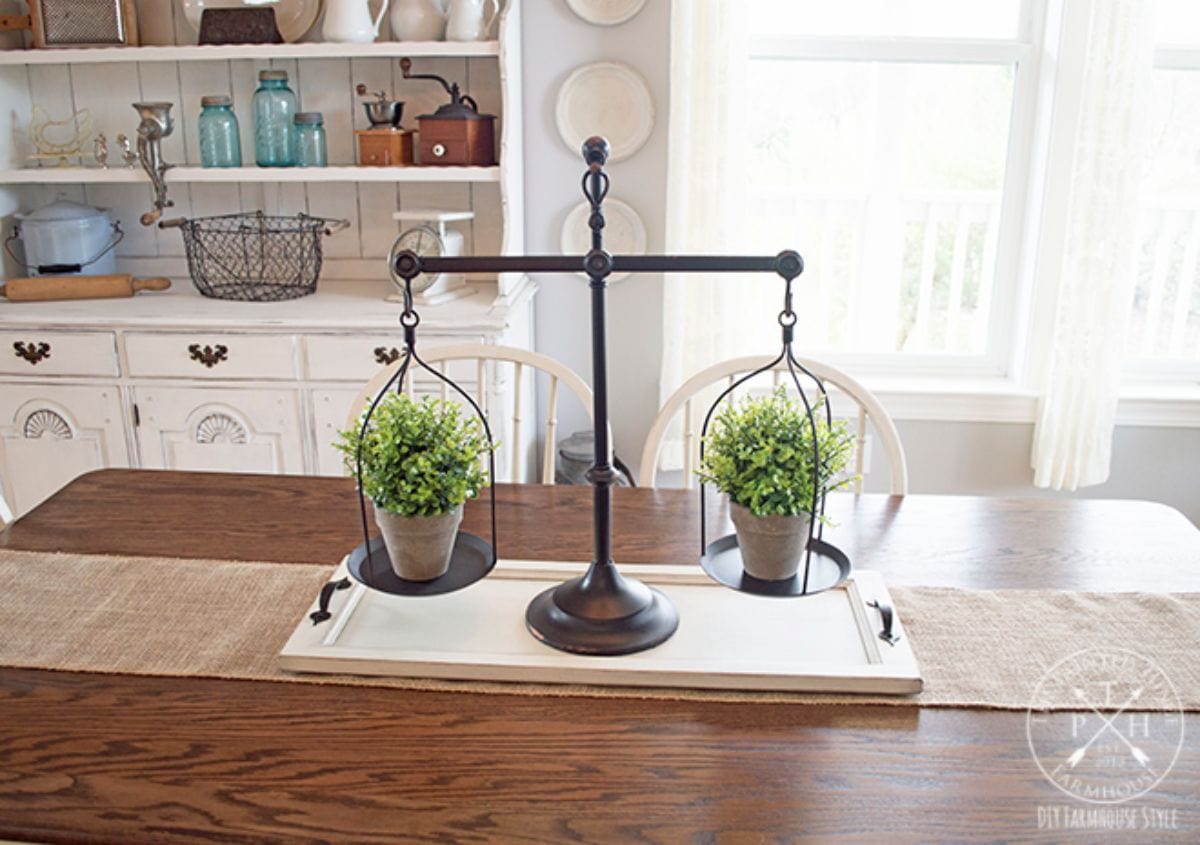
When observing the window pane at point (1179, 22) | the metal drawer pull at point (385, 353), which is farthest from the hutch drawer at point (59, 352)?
the window pane at point (1179, 22)

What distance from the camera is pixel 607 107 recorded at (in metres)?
2.85

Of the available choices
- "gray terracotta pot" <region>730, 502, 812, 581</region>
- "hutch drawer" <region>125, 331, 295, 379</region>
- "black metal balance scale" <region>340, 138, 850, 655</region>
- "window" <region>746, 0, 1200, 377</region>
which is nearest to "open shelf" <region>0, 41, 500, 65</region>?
"hutch drawer" <region>125, 331, 295, 379</region>

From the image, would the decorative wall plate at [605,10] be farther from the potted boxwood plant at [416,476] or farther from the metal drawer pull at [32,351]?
the potted boxwood plant at [416,476]

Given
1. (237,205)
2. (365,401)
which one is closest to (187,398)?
(237,205)

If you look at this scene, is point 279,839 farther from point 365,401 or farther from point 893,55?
point 893,55

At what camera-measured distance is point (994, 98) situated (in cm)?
288

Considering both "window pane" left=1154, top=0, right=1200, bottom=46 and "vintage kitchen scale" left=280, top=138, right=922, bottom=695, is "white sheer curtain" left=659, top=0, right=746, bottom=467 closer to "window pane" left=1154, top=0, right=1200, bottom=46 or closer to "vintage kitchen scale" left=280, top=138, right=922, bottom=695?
"window pane" left=1154, top=0, right=1200, bottom=46

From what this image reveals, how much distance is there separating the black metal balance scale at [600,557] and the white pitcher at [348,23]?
1753 mm

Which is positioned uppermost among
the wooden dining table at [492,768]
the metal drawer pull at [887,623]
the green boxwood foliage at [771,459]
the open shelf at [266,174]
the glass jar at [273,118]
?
the glass jar at [273,118]

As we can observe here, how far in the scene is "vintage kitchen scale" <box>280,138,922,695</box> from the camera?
1075 mm

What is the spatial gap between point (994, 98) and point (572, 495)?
6.31ft

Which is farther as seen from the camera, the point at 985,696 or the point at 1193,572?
the point at 1193,572

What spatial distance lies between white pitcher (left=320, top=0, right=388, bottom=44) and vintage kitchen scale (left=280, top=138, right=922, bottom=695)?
5.84ft

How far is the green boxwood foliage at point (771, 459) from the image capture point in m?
1.08
